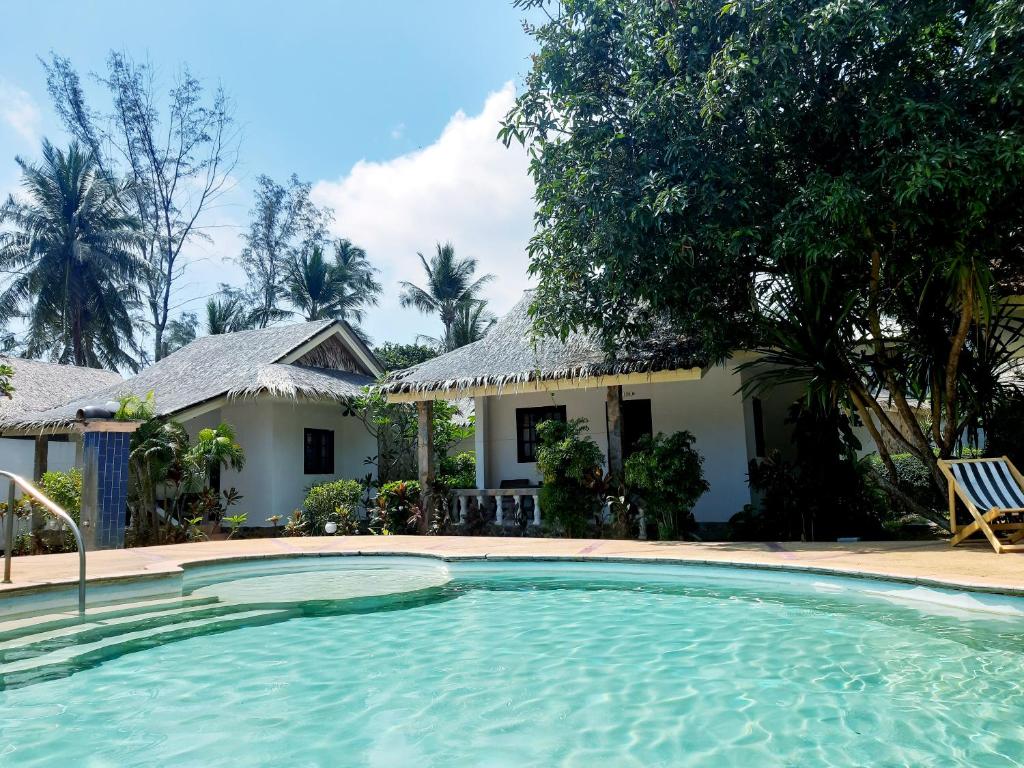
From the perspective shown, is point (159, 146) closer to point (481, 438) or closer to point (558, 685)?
point (481, 438)

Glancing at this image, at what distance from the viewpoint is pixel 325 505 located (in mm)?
12320

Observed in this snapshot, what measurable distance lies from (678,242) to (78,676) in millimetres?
6612

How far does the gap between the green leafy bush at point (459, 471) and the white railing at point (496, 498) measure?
1.42 m

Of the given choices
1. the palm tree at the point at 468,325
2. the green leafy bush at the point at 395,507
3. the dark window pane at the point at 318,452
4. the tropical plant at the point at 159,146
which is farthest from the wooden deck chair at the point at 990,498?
the tropical plant at the point at 159,146

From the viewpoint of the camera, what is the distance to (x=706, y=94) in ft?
24.0

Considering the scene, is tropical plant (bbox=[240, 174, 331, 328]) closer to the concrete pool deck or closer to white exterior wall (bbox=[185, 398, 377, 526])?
white exterior wall (bbox=[185, 398, 377, 526])

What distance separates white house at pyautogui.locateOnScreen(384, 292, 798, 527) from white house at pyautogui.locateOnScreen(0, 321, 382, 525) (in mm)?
2828

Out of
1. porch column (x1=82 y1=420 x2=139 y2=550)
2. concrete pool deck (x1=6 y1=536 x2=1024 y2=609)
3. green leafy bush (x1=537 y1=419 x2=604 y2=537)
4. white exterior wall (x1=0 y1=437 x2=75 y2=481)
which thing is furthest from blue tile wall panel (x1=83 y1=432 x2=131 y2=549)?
white exterior wall (x1=0 y1=437 x2=75 y2=481)

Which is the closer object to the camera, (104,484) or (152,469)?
(104,484)

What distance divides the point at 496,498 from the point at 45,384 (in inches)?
495

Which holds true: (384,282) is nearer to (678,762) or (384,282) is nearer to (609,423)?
(609,423)

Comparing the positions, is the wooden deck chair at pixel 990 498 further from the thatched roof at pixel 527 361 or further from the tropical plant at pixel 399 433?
the tropical plant at pixel 399 433

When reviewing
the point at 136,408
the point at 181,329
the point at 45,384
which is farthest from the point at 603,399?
the point at 181,329

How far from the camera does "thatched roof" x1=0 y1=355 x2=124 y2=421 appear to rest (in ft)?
50.8
